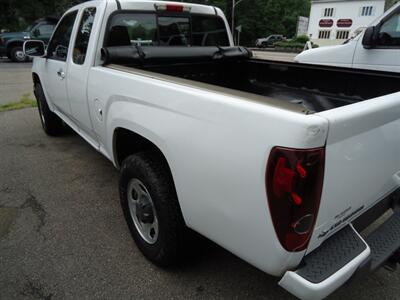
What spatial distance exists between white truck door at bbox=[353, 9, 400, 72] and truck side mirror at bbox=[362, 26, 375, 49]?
5 centimetres

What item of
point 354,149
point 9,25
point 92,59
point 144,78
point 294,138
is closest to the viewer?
point 294,138

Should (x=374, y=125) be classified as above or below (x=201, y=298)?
above

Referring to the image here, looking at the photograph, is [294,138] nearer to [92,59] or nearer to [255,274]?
[255,274]

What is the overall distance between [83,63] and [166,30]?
97cm

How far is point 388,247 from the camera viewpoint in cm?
178

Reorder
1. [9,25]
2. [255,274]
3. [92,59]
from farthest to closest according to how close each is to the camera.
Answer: [9,25] < [92,59] < [255,274]

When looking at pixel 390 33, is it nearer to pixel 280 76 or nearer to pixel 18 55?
pixel 280 76

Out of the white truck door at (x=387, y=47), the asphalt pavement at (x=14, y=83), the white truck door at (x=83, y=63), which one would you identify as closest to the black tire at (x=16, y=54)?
the asphalt pavement at (x=14, y=83)

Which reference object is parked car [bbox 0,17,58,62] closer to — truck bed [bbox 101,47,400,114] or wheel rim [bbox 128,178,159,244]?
truck bed [bbox 101,47,400,114]

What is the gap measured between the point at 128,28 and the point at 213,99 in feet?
6.40

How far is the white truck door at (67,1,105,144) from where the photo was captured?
2926 mm

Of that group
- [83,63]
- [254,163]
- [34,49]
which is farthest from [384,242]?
[34,49]

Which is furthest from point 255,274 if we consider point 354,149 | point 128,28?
point 128,28

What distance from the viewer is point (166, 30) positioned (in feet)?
11.4
